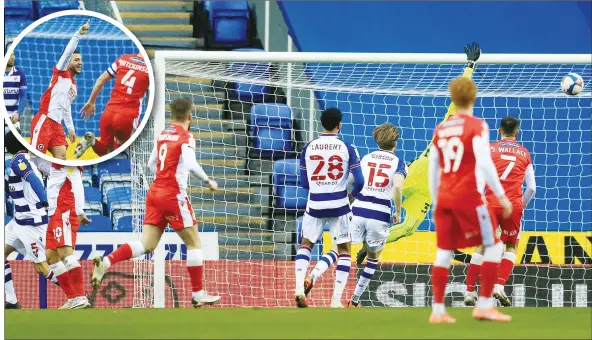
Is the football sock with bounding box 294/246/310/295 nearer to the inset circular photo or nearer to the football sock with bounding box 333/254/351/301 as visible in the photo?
the football sock with bounding box 333/254/351/301

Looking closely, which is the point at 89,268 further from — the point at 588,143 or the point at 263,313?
the point at 588,143

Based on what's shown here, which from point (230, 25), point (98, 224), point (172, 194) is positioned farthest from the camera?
point (230, 25)

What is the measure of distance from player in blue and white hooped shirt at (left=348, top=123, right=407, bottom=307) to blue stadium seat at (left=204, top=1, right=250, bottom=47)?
6.83 m

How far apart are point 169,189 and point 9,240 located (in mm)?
3800

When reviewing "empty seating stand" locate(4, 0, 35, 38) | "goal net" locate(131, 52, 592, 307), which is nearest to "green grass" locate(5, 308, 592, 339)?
"goal net" locate(131, 52, 592, 307)

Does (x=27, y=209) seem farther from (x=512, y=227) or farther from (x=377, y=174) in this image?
(x=512, y=227)

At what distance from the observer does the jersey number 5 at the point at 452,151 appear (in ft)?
26.5

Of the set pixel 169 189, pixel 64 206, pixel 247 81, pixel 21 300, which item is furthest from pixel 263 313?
pixel 21 300

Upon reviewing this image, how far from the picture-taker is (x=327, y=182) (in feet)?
36.4

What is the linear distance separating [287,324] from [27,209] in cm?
560

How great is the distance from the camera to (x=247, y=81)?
13555 millimetres

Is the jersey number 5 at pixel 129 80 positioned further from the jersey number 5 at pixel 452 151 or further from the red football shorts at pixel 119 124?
the jersey number 5 at pixel 452 151

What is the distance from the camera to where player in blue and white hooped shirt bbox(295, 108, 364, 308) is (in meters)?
11.1

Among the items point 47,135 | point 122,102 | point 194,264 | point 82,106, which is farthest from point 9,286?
point 194,264
